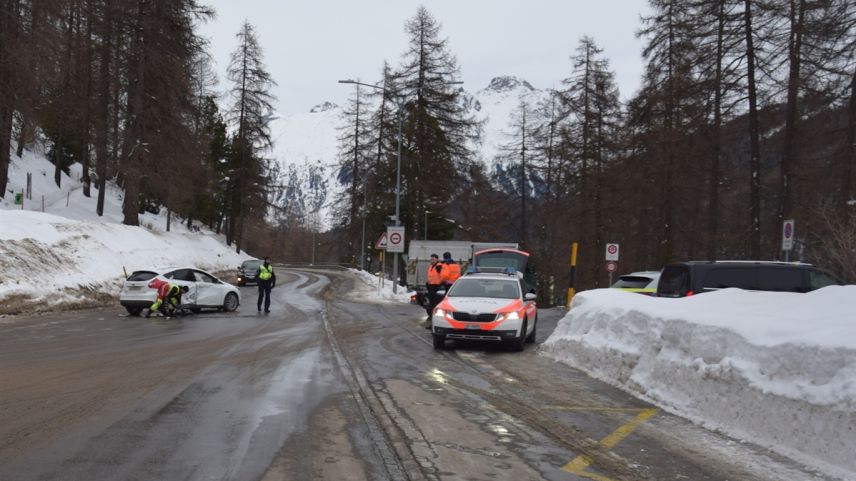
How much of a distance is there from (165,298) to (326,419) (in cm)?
1337

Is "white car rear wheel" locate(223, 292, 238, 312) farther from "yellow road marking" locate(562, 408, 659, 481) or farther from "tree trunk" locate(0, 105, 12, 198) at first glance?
"yellow road marking" locate(562, 408, 659, 481)

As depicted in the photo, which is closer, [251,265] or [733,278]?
[733,278]

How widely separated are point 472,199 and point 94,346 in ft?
110

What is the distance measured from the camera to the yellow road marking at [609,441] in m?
5.03

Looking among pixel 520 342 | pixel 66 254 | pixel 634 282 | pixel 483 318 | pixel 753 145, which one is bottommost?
pixel 520 342

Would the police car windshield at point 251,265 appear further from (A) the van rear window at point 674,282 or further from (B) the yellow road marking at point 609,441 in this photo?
(B) the yellow road marking at point 609,441

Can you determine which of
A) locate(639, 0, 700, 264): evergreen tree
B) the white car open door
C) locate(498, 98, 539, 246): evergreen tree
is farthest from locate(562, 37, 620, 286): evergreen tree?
the white car open door

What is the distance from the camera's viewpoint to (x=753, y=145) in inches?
934

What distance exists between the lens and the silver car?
18.1 meters

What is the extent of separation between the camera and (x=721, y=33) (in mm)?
23250

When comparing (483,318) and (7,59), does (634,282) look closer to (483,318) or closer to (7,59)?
(483,318)

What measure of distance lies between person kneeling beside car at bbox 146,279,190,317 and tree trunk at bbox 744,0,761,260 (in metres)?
18.8

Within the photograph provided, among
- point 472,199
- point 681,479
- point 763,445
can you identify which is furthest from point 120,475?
point 472,199

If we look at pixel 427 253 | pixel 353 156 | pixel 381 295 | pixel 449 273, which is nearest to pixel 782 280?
pixel 449 273
